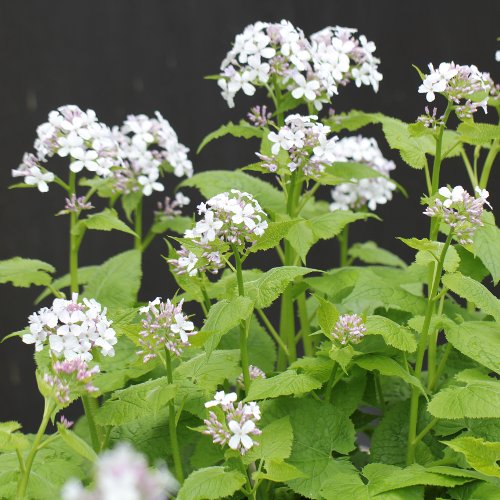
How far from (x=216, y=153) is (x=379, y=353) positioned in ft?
6.89

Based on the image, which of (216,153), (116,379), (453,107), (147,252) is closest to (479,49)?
(216,153)

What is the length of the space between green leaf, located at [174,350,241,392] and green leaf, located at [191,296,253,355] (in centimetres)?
10

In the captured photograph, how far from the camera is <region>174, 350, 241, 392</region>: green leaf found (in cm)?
158

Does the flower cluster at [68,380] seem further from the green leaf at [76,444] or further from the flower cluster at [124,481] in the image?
the flower cluster at [124,481]

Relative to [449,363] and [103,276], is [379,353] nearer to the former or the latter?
[449,363]

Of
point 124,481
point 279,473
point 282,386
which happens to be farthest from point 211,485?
point 124,481

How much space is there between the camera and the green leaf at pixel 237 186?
2.01 metres

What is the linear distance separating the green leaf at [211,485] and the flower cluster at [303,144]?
0.53 meters

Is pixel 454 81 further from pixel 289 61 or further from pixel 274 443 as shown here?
pixel 274 443

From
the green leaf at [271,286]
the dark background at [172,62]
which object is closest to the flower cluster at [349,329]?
the green leaf at [271,286]

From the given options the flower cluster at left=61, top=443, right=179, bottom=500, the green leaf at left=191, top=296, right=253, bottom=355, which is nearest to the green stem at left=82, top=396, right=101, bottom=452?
the green leaf at left=191, top=296, right=253, bottom=355

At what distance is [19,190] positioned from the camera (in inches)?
144

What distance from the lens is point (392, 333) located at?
157 centimetres

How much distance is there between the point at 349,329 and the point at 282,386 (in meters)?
0.14
